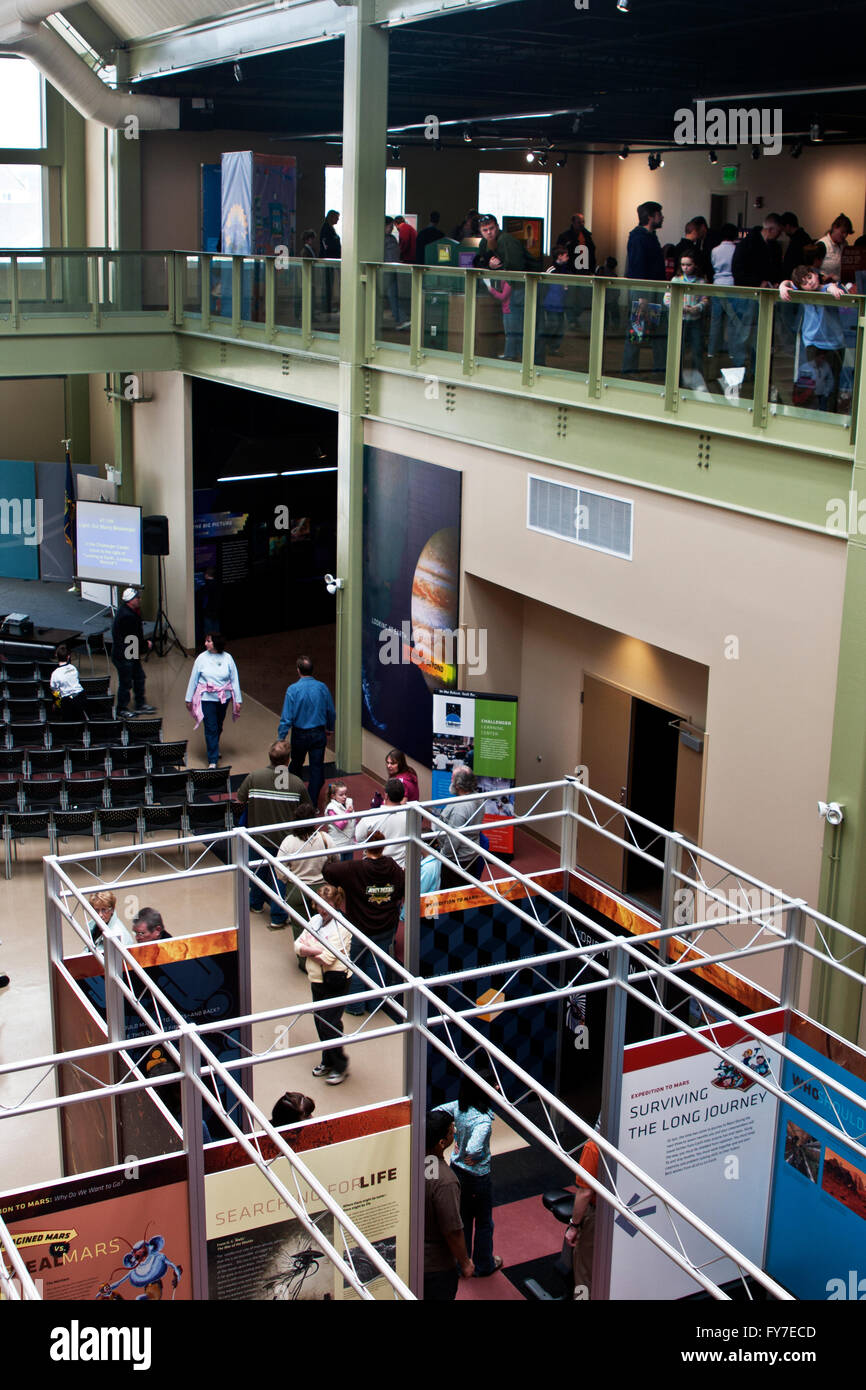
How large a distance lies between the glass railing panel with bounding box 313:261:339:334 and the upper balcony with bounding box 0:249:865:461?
21 mm

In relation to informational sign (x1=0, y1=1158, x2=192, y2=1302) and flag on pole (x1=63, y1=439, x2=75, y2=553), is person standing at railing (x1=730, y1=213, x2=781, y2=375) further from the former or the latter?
flag on pole (x1=63, y1=439, x2=75, y2=553)

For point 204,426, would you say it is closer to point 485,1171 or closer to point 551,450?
point 551,450

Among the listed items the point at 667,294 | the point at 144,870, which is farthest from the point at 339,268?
the point at 144,870

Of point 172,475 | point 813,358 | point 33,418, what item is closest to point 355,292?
point 172,475

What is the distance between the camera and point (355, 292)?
14.6 meters

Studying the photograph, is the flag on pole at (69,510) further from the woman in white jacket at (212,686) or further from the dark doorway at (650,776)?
the dark doorway at (650,776)

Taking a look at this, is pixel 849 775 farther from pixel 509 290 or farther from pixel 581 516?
pixel 509 290

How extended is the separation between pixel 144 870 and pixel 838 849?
7.06 meters

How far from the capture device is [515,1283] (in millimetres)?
7914

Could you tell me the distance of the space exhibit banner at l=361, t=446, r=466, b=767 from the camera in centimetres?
1397

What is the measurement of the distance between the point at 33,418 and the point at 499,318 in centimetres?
1421

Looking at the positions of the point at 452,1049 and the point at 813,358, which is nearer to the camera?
the point at 452,1049

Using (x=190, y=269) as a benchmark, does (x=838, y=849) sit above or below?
below

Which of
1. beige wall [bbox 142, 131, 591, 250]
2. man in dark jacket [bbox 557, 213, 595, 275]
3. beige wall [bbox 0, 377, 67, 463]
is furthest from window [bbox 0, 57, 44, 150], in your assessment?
man in dark jacket [bbox 557, 213, 595, 275]
